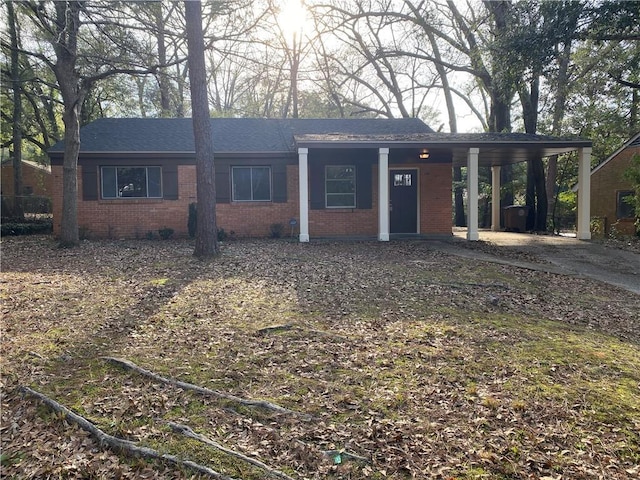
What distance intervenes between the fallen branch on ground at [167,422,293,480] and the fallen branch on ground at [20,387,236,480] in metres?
0.17

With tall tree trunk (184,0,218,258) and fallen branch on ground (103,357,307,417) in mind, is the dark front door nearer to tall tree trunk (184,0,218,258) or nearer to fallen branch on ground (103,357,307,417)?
tall tree trunk (184,0,218,258)

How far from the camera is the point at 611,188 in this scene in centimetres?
1903

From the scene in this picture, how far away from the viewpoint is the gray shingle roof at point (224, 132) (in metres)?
14.5

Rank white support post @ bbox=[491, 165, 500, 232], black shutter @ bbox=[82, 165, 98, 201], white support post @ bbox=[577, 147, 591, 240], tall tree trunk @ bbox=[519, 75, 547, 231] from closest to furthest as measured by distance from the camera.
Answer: white support post @ bbox=[577, 147, 591, 240], black shutter @ bbox=[82, 165, 98, 201], tall tree trunk @ bbox=[519, 75, 547, 231], white support post @ bbox=[491, 165, 500, 232]

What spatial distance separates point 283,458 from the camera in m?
2.81

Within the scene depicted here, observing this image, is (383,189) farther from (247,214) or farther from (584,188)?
(584,188)

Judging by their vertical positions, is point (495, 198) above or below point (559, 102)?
below

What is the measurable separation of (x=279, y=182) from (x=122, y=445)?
12235 mm

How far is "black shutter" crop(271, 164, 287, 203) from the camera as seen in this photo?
14.7m

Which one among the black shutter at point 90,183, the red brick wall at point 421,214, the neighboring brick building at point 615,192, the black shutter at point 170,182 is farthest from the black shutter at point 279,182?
the neighboring brick building at point 615,192

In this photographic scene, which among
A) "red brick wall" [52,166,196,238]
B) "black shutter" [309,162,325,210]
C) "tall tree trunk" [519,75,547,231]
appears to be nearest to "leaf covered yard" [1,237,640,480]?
"red brick wall" [52,166,196,238]

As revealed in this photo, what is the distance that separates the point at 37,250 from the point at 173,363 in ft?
31.3

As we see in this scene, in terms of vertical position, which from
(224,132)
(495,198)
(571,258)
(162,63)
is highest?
(162,63)

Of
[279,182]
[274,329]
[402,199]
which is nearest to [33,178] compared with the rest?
[279,182]
